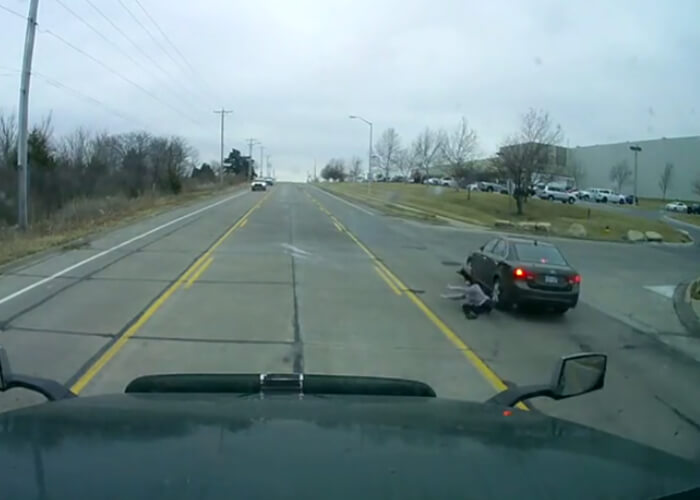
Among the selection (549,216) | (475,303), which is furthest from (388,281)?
(549,216)

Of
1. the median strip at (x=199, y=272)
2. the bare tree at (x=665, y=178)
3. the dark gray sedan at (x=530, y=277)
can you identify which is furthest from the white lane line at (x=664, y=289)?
the bare tree at (x=665, y=178)

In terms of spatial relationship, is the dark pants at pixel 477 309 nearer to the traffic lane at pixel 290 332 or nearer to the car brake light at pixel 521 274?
the car brake light at pixel 521 274

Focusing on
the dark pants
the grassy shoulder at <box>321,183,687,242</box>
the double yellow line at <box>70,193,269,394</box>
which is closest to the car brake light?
the dark pants

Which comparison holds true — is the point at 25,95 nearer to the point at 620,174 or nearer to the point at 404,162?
the point at 620,174

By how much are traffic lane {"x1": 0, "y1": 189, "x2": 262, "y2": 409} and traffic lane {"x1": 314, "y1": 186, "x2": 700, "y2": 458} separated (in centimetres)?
535

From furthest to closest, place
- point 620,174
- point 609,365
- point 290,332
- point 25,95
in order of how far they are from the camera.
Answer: point 620,174 → point 25,95 → point 290,332 → point 609,365

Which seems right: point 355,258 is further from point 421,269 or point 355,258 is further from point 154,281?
point 154,281

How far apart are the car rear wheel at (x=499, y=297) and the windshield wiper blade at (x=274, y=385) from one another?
9.80m

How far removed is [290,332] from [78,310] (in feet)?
12.9

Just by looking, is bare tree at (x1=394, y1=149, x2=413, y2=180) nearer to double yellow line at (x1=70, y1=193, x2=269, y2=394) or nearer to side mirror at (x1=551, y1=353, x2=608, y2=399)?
double yellow line at (x1=70, y1=193, x2=269, y2=394)

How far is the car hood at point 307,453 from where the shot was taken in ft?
8.23

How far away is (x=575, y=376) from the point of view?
4031 mm

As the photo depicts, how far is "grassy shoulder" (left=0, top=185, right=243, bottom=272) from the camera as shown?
66.8ft

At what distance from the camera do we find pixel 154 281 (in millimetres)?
15039
